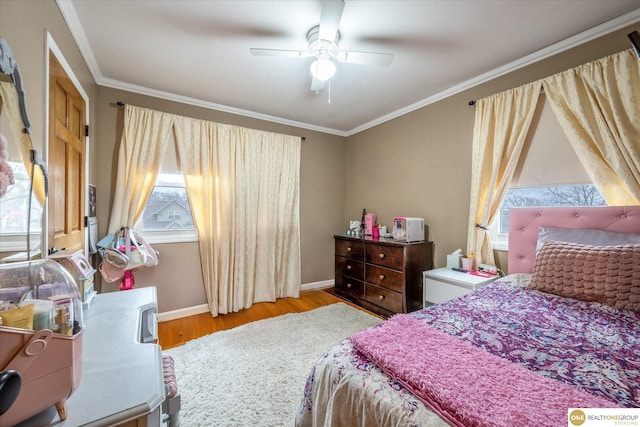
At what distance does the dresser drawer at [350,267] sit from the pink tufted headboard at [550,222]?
157 cm

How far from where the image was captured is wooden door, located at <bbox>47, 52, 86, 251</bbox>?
146 centimetres

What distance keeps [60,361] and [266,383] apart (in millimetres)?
1505

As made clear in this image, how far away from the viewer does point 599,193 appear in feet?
6.14

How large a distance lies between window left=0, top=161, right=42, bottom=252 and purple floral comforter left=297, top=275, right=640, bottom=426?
1283 millimetres

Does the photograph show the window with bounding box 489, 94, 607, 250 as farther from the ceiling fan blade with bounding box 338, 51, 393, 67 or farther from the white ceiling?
the ceiling fan blade with bounding box 338, 51, 393, 67

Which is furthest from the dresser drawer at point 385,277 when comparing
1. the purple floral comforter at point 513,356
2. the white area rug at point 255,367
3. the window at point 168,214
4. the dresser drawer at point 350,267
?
the window at point 168,214

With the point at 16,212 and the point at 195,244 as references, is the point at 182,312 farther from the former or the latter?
the point at 16,212

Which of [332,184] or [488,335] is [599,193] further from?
[332,184]

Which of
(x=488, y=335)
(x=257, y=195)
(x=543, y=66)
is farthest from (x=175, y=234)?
(x=543, y=66)

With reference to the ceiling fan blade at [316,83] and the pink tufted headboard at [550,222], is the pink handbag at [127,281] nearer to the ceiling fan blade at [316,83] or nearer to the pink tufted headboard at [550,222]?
the ceiling fan blade at [316,83]

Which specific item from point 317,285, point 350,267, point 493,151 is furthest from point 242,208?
point 493,151

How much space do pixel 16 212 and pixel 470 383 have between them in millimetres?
1706

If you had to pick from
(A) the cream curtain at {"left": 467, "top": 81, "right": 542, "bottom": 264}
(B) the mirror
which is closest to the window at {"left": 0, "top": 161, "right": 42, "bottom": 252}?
(B) the mirror

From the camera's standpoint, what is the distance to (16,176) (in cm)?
96
